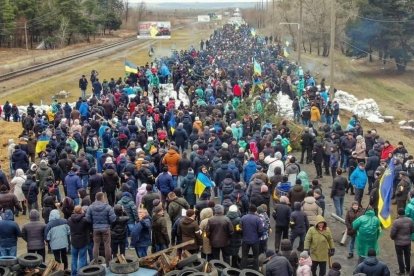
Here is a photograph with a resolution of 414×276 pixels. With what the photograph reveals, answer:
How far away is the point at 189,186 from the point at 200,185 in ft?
1.11

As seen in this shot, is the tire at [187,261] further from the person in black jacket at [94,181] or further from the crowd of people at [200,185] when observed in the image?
the person in black jacket at [94,181]

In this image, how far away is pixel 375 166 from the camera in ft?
56.1

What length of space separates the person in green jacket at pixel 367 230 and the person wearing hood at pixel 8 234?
6.89 metres

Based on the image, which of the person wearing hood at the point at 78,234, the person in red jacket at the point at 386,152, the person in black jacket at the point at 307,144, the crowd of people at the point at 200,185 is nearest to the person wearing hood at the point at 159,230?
the crowd of people at the point at 200,185

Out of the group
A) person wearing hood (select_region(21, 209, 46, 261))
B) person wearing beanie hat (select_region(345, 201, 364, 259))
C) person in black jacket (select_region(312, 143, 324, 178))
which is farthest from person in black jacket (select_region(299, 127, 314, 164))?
person wearing hood (select_region(21, 209, 46, 261))

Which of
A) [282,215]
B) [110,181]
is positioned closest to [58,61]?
[110,181]

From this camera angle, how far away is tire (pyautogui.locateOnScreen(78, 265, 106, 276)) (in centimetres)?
1026

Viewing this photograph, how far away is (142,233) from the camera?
39.8ft

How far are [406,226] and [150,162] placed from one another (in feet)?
23.1

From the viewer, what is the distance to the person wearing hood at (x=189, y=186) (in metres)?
15.0

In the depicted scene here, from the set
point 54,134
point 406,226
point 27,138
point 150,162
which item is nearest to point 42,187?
point 150,162

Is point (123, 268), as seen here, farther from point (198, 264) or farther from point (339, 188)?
point (339, 188)

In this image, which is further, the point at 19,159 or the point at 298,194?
the point at 19,159

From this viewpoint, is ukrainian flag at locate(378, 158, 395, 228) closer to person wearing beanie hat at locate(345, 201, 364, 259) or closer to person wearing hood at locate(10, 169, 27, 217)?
person wearing beanie hat at locate(345, 201, 364, 259)
